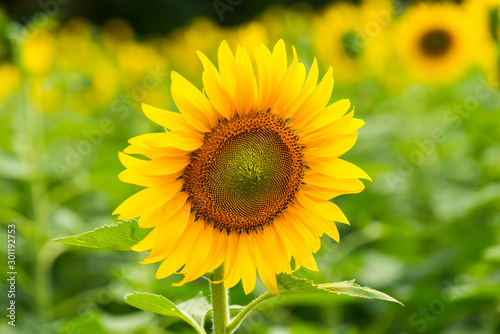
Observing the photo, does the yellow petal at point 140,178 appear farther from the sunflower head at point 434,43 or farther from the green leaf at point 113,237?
the sunflower head at point 434,43

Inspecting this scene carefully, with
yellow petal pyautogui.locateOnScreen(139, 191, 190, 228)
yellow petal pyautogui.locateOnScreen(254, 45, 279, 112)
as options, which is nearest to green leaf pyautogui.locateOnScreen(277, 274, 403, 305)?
yellow petal pyautogui.locateOnScreen(139, 191, 190, 228)

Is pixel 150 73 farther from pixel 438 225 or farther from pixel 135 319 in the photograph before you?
pixel 135 319

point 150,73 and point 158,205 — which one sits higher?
point 150,73

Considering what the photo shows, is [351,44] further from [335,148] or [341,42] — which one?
[335,148]

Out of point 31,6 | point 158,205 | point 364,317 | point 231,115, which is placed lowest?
point 364,317

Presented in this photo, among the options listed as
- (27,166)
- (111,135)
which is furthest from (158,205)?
(111,135)

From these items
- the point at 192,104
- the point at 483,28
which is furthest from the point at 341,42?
the point at 192,104
